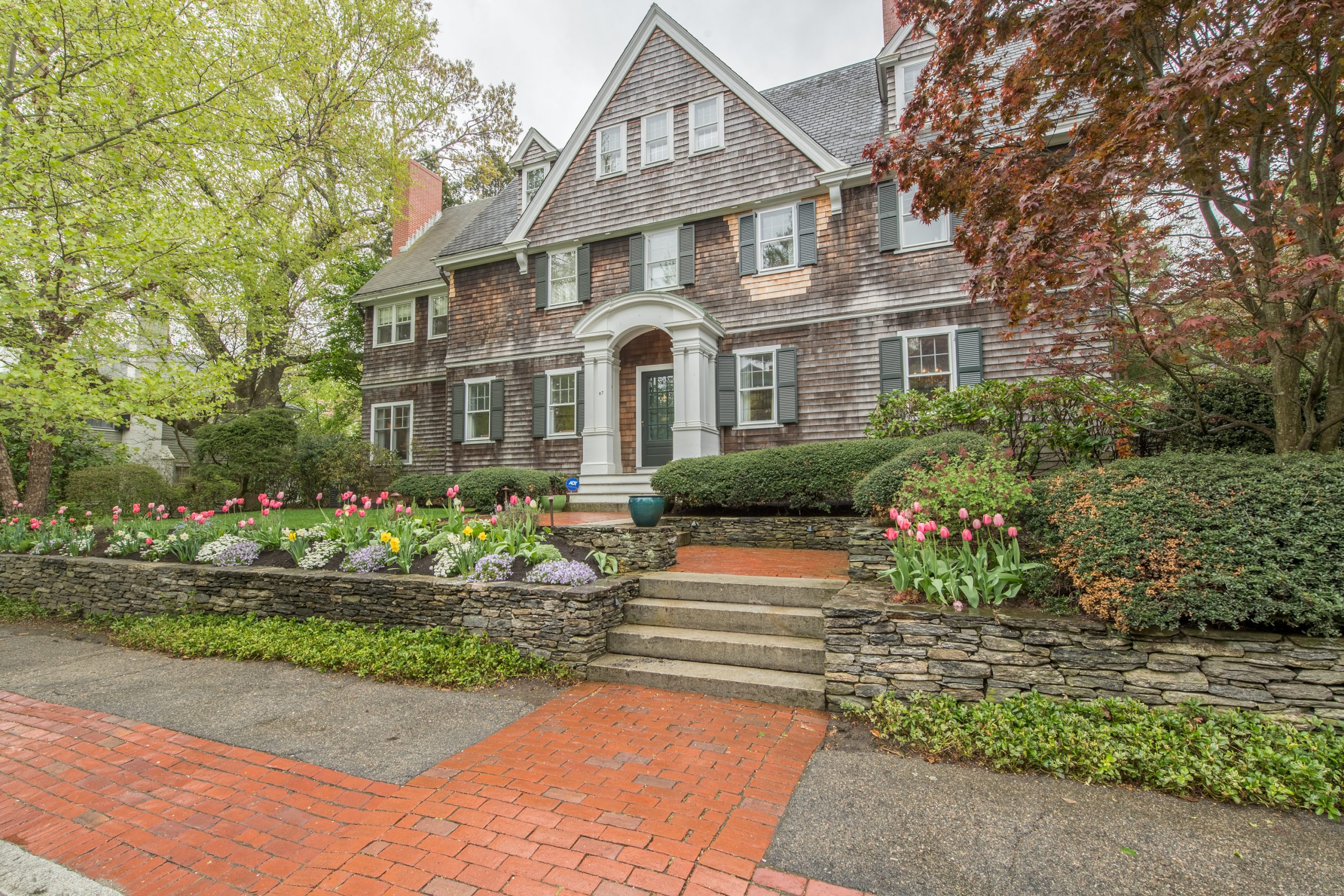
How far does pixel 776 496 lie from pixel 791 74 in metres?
14.4

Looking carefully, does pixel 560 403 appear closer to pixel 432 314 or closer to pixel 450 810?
pixel 432 314

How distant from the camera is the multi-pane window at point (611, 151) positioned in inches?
510

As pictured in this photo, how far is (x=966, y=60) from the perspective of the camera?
479 centimetres

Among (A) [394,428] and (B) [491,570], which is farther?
(A) [394,428]

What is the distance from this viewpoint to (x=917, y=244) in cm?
1046

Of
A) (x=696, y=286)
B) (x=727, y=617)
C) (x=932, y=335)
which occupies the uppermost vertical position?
(x=696, y=286)

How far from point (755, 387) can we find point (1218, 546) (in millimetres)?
8531

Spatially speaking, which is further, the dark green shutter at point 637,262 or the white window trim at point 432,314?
the white window trim at point 432,314

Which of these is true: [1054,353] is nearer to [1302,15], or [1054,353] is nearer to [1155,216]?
[1155,216]

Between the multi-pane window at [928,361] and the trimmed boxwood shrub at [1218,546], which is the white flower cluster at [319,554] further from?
the multi-pane window at [928,361]

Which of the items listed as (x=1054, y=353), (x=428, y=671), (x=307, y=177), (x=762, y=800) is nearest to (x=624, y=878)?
(x=762, y=800)

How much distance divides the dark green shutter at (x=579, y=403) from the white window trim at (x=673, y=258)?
2334mm

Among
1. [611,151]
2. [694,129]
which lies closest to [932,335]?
[694,129]

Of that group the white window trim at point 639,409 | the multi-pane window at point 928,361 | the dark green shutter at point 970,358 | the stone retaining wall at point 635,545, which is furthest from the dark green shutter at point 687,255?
the stone retaining wall at point 635,545
